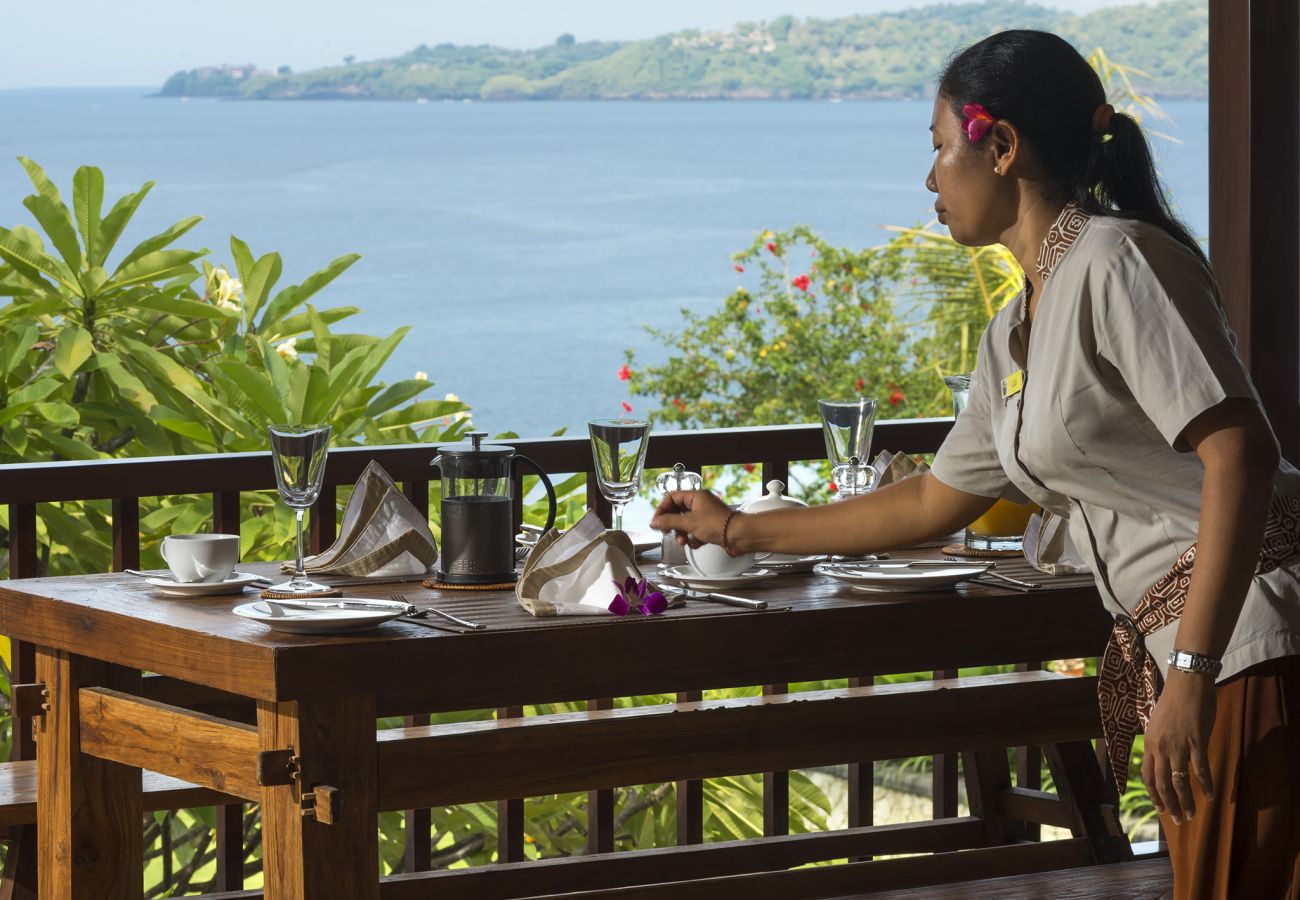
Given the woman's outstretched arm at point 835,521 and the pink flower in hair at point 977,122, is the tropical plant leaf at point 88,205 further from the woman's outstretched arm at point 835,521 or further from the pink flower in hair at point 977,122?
the pink flower in hair at point 977,122

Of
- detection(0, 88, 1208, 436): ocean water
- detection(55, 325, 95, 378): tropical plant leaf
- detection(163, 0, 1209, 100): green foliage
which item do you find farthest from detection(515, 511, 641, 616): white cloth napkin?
detection(163, 0, 1209, 100): green foliage

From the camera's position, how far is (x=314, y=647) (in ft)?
6.04

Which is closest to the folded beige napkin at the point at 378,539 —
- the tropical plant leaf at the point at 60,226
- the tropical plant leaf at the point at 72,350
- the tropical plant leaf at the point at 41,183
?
the tropical plant leaf at the point at 72,350

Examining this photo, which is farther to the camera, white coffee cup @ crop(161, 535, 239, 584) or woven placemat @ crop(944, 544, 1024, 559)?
woven placemat @ crop(944, 544, 1024, 559)

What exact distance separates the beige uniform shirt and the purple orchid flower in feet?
1.46

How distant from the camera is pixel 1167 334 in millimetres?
1673

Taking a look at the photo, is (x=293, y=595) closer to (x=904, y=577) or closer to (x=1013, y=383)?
(x=904, y=577)

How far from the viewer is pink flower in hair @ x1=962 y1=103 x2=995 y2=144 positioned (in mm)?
1871

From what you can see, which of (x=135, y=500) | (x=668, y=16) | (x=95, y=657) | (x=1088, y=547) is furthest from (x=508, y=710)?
(x=668, y=16)

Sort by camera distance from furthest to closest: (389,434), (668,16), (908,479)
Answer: (668,16)
(389,434)
(908,479)

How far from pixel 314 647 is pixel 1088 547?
82cm

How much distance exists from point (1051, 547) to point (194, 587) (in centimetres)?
112

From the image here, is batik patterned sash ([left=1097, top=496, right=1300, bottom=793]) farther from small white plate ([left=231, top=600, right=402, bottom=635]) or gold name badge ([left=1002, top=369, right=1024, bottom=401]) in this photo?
small white plate ([left=231, top=600, right=402, bottom=635])

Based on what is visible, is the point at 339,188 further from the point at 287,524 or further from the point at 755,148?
the point at 287,524
